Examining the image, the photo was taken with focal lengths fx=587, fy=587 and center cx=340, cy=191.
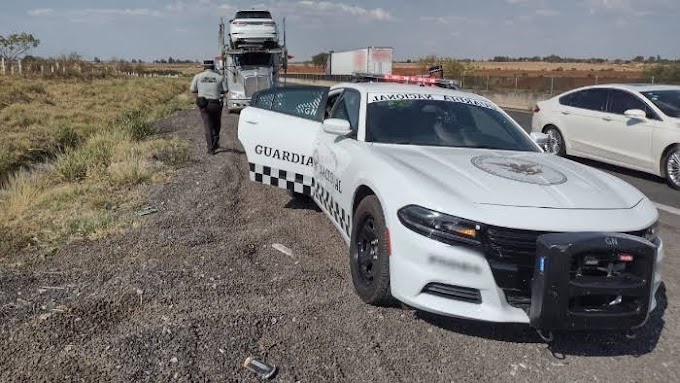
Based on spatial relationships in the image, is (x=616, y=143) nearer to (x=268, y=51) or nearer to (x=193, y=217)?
(x=193, y=217)

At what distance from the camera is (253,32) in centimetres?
2186

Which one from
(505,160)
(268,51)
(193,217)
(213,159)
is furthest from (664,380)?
(268,51)

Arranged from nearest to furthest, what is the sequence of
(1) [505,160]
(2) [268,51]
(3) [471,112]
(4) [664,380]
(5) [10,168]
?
(4) [664,380] < (1) [505,160] < (3) [471,112] < (5) [10,168] < (2) [268,51]

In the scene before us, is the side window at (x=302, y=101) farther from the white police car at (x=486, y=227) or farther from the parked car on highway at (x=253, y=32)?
the parked car on highway at (x=253, y=32)

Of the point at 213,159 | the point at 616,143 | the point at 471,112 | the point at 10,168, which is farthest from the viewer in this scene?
the point at 10,168

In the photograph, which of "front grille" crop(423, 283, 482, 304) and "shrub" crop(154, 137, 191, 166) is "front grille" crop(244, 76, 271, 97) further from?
"front grille" crop(423, 283, 482, 304)

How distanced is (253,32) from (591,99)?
14762mm

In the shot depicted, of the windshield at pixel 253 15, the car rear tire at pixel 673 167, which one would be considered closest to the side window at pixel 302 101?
the car rear tire at pixel 673 167

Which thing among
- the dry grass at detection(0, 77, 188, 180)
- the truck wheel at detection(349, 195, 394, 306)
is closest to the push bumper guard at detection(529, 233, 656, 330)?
the truck wheel at detection(349, 195, 394, 306)

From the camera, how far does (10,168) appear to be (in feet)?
36.9

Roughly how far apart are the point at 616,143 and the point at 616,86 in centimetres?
106

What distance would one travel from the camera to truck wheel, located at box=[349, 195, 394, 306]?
12.3 feet

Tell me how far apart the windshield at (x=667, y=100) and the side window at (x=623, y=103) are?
141mm

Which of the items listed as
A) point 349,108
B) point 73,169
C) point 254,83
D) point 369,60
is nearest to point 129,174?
point 73,169
